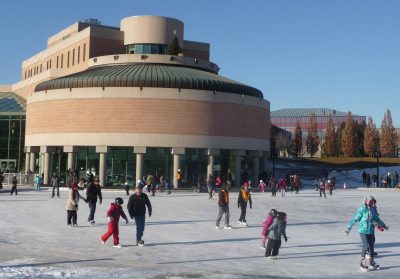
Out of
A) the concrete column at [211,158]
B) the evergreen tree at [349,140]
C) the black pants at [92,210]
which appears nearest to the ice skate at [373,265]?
the black pants at [92,210]

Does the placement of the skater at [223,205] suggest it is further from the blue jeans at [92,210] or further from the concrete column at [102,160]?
the concrete column at [102,160]

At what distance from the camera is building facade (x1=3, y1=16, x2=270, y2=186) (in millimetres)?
47062

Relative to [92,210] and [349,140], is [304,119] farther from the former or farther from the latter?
[92,210]

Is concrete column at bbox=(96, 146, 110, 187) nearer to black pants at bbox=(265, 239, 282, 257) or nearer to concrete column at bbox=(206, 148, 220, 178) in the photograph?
concrete column at bbox=(206, 148, 220, 178)

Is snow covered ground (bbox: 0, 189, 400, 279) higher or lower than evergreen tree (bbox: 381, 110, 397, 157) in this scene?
lower

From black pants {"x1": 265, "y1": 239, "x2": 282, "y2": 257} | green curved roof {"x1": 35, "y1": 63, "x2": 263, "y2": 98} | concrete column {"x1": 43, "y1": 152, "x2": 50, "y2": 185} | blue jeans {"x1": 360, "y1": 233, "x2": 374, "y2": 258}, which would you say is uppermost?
green curved roof {"x1": 35, "y1": 63, "x2": 263, "y2": 98}

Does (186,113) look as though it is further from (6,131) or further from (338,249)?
(338,249)

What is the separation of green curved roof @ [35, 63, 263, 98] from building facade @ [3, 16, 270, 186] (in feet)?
0.30

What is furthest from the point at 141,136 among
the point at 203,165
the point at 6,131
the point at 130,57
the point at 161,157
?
the point at 6,131

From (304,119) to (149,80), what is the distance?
112m

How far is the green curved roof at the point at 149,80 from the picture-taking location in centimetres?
4797

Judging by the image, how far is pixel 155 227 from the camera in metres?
18.7

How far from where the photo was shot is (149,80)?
48.0 metres

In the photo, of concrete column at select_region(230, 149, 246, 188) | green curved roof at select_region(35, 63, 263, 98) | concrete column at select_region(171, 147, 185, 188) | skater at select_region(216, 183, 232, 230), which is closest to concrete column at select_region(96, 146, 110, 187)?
green curved roof at select_region(35, 63, 263, 98)
